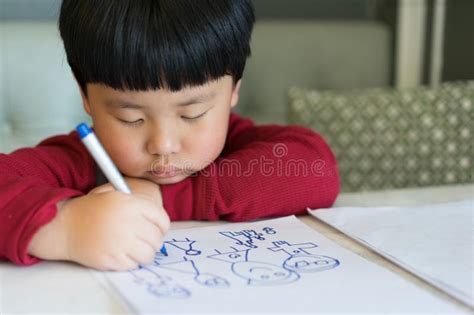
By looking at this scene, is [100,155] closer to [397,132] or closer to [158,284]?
[158,284]

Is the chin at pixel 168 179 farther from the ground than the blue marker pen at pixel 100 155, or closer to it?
closer to it

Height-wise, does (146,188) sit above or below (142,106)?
below

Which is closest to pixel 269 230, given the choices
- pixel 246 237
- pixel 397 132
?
pixel 246 237

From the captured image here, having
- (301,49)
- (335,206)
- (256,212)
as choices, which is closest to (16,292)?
(256,212)

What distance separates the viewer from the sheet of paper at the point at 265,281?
0.41 metres

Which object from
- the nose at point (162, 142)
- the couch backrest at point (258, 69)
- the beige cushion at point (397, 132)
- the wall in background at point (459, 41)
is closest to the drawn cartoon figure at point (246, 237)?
the nose at point (162, 142)

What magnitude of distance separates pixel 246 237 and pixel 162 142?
0.13 m

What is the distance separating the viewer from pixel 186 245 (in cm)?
55

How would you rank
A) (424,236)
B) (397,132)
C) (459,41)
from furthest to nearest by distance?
1. (459,41)
2. (397,132)
3. (424,236)

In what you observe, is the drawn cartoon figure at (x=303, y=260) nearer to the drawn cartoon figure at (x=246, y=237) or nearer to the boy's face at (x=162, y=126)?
the drawn cartoon figure at (x=246, y=237)

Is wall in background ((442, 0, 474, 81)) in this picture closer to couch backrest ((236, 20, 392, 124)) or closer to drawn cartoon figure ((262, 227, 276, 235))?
couch backrest ((236, 20, 392, 124))

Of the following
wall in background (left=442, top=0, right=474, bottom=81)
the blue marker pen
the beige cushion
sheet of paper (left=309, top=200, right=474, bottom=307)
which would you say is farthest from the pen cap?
wall in background (left=442, top=0, right=474, bottom=81)

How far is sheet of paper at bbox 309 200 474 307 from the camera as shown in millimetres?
459

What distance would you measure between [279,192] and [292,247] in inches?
5.3
